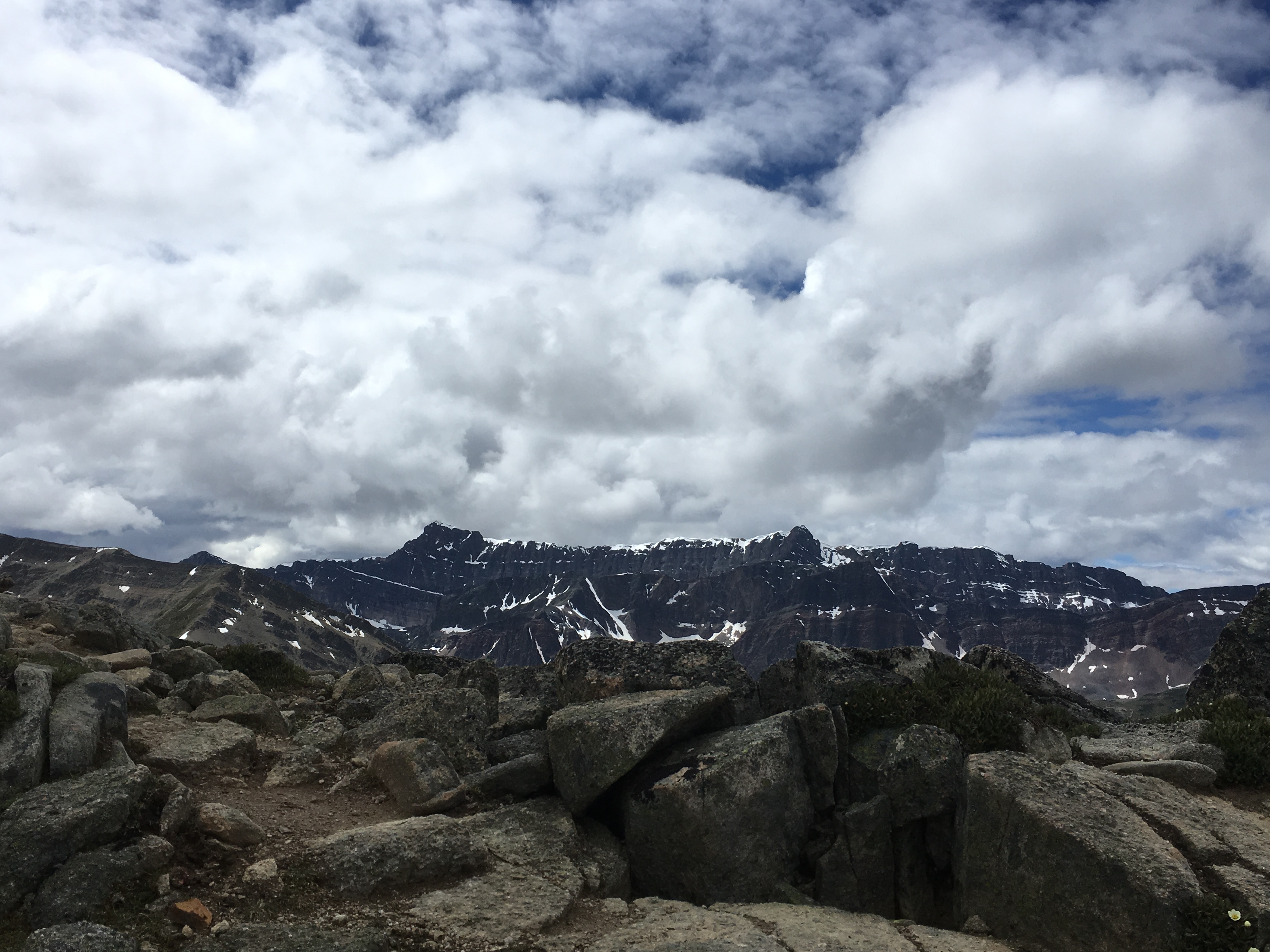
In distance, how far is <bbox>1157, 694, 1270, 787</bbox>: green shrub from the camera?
18.8m

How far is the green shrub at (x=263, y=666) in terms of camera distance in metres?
29.7

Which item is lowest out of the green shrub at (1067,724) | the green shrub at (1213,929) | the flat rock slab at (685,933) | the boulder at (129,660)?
the flat rock slab at (685,933)

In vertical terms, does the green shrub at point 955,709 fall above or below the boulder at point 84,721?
above

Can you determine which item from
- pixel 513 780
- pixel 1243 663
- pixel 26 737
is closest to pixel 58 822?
pixel 26 737

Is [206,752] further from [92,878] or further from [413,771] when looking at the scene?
[92,878]

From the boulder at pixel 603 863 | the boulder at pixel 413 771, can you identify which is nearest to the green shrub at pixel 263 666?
the boulder at pixel 413 771

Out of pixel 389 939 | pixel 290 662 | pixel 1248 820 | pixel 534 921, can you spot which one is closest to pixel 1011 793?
pixel 1248 820

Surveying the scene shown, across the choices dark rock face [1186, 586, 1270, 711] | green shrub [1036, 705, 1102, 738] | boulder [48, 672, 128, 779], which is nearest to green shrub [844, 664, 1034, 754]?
green shrub [1036, 705, 1102, 738]

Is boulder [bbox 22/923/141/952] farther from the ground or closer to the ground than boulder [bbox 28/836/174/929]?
closer to the ground

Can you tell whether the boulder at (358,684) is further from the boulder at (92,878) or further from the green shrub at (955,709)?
the green shrub at (955,709)

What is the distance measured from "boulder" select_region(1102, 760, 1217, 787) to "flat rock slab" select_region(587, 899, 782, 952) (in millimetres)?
8759

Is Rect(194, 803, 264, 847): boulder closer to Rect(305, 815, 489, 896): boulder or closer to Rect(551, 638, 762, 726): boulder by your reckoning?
Rect(305, 815, 489, 896): boulder

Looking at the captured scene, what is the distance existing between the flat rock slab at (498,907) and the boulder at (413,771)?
11.2ft

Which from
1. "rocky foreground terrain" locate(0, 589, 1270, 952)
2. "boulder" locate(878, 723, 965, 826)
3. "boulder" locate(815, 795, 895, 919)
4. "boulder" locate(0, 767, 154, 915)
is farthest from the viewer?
"boulder" locate(878, 723, 965, 826)
